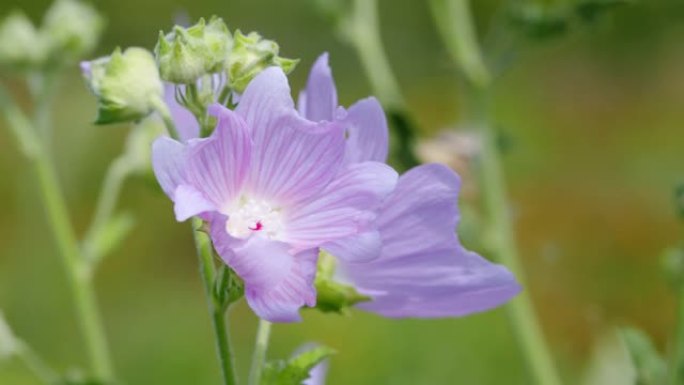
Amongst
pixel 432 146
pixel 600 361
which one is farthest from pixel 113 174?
pixel 600 361

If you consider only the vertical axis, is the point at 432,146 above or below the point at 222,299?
below

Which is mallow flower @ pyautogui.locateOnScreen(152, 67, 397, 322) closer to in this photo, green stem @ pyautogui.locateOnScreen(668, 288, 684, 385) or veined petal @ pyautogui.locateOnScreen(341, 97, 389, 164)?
veined petal @ pyautogui.locateOnScreen(341, 97, 389, 164)

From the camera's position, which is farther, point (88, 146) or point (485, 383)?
point (88, 146)

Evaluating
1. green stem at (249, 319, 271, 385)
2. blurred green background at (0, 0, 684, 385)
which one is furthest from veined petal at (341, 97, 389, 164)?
blurred green background at (0, 0, 684, 385)

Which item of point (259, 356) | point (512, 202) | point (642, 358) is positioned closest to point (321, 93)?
point (259, 356)

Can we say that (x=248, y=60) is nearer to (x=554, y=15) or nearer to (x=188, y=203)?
(x=188, y=203)

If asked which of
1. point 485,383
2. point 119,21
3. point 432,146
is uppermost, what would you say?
point 432,146

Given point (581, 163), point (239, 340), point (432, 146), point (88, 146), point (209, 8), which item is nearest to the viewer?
point (432, 146)

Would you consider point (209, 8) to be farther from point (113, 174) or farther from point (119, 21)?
point (113, 174)
